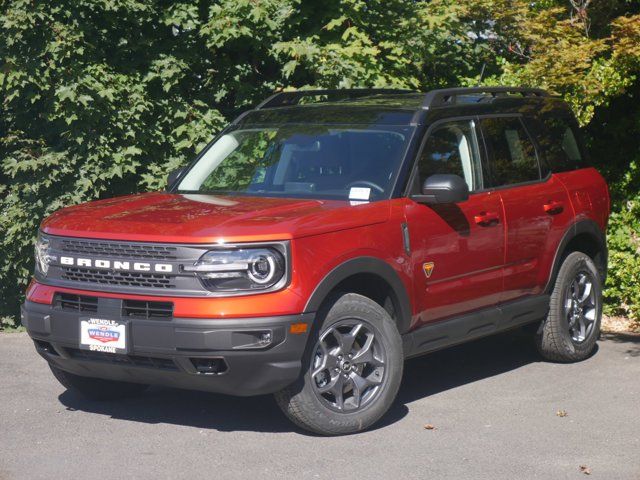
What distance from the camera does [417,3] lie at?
12570 millimetres

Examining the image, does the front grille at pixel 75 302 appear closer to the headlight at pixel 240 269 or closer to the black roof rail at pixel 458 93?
the headlight at pixel 240 269

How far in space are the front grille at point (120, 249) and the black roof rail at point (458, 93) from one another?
2.12 metres

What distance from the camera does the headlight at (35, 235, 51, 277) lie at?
698cm

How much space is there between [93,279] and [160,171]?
17.5 ft

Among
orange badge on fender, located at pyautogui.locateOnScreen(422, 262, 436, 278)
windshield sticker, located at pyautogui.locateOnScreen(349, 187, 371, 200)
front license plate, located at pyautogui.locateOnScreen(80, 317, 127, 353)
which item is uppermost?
windshield sticker, located at pyautogui.locateOnScreen(349, 187, 371, 200)

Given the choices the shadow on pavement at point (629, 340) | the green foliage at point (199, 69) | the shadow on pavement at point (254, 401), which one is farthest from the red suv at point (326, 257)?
the green foliage at point (199, 69)

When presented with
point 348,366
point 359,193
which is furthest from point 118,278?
point 359,193

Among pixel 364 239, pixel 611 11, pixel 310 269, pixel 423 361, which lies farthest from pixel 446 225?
pixel 611 11

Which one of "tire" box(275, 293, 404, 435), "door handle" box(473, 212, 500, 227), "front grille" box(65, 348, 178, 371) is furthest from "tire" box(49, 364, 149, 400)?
"door handle" box(473, 212, 500, 227)

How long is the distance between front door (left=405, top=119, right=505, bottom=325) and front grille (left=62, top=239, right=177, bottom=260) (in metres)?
1.56

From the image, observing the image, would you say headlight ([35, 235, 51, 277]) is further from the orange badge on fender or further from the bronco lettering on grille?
the orange badge on fender

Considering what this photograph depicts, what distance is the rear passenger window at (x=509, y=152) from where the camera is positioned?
8.10m

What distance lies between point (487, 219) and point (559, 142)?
158 cm

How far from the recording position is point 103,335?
6527 millimetres
